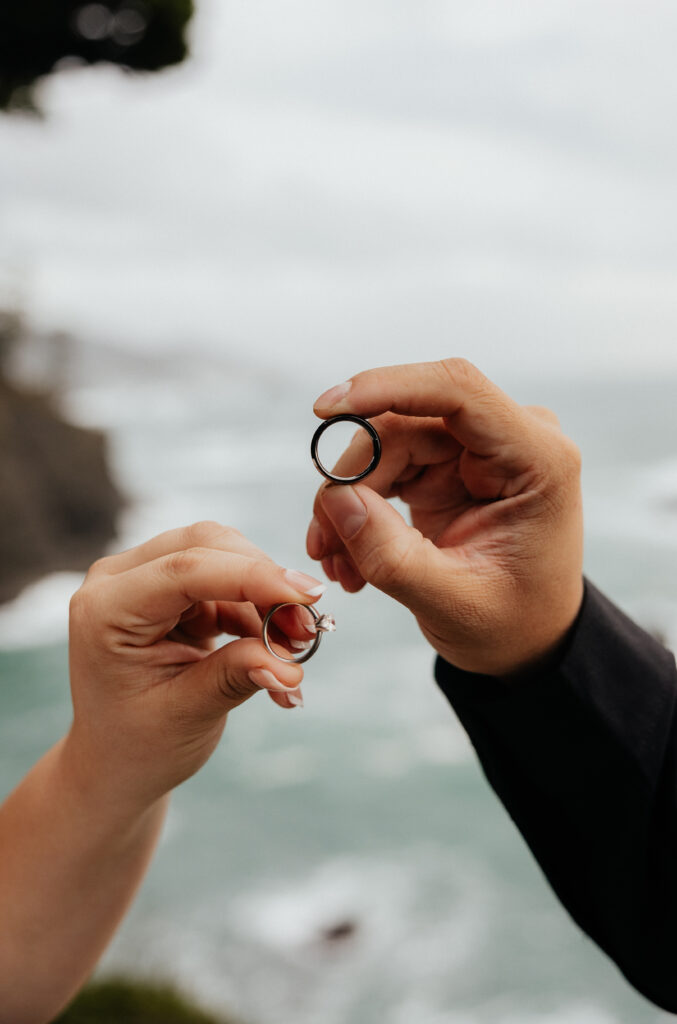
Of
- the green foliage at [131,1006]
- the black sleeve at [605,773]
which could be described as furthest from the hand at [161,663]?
the green foliage at [131,1006]

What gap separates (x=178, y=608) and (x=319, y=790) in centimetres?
Result: 759

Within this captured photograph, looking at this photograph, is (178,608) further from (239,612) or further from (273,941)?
(273,941)

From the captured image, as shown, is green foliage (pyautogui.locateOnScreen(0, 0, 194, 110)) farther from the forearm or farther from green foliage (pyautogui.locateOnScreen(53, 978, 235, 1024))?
the forearm

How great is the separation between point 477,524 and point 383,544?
0.24 meters

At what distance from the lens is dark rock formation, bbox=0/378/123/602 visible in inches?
425

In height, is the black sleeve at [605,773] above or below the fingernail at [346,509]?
below

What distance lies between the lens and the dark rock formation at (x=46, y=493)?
1080 centimetres

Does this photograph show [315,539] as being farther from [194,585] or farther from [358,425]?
[194,585]

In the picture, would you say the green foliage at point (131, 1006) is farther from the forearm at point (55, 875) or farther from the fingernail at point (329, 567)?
the fingernail at point (329, 567)

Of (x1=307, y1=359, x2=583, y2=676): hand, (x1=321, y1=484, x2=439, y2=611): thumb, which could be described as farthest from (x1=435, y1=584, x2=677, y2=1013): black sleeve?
(x1=321, y1=484, x2=439, y2=611): thumb

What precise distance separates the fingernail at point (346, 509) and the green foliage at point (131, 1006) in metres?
4.53

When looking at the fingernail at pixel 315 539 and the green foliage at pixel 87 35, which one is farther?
the green foliage at pixel 87 35

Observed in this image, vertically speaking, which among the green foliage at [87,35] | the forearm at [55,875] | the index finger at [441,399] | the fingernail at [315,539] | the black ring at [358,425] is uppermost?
the green foliage at [87,35]

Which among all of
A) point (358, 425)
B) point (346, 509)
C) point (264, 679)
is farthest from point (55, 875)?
point (358, 425)
